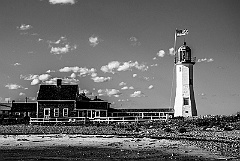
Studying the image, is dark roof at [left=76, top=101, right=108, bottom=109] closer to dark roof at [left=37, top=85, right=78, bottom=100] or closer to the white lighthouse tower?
dark roof at [left=37, top=85, right=78, bottom=100]

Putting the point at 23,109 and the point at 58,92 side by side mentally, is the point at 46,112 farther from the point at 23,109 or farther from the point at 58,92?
the point at 23,109

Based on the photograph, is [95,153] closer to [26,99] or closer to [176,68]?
[176,68]

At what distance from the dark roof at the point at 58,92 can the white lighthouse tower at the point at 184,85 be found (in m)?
11.1

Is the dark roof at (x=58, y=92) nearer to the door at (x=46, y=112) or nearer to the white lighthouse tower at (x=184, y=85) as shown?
the door at (x=46, y=112)

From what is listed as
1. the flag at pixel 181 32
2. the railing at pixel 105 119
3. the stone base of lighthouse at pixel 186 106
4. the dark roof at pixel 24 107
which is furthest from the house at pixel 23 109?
the flag at pixel 181 32

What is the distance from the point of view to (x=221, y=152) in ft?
56.0

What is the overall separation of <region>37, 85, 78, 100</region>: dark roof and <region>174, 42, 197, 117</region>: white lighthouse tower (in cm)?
1112

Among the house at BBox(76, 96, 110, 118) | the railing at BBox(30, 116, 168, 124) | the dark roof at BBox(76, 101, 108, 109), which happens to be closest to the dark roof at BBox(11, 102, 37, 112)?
the dark roof at BBox(76, 101, 108, 109)

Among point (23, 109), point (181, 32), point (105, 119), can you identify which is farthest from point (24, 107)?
point (181, 32)

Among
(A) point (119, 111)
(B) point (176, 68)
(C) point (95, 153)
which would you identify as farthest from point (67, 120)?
(C) point (95, 153)

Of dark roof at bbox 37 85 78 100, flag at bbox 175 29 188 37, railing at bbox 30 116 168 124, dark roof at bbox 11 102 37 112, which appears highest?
flag at bbox 175 29 188 37

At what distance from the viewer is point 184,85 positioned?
47000 mm

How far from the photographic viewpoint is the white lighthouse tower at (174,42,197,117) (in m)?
46.8

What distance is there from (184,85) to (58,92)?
45.2 feet
